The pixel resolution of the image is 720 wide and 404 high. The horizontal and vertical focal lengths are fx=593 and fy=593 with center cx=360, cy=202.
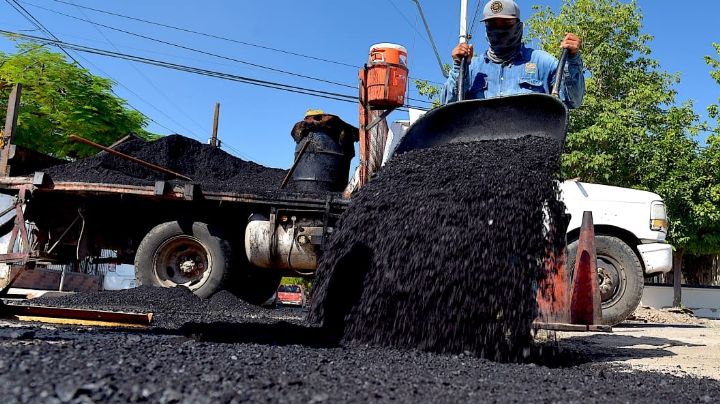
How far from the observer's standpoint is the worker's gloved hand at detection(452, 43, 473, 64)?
14.4 ft

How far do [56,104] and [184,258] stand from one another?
10215 mm

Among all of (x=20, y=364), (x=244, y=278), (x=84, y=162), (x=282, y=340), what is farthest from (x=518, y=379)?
(x=84, y=162)

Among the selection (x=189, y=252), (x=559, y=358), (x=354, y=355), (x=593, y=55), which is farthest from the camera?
(x=593, y=55)

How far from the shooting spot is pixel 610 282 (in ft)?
20.7

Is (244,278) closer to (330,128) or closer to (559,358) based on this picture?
(330,128)

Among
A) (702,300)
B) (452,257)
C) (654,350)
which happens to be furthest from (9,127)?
(702,300)

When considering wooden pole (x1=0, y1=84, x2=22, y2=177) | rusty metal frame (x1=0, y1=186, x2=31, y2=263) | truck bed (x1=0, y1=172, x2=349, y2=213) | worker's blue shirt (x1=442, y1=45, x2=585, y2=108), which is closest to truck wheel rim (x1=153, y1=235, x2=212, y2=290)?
truck bed (x1=0, y1=172, x2=349, y2=213)

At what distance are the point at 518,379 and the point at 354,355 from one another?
0.83m

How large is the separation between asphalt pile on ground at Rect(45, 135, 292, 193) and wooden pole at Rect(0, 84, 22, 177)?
2.00 ft

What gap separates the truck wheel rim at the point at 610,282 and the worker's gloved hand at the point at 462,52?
123 inches

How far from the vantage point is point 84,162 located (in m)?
7.00

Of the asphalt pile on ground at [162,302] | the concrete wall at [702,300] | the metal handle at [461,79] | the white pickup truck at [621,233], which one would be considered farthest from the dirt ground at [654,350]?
the concrete wall at [702,300]

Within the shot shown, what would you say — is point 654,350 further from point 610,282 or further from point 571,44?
point 571,44

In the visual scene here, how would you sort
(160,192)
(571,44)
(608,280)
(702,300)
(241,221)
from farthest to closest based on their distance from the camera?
(702,300) → (241,221) → (608,280) → (160,192) → (571,44)
